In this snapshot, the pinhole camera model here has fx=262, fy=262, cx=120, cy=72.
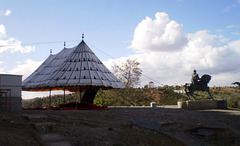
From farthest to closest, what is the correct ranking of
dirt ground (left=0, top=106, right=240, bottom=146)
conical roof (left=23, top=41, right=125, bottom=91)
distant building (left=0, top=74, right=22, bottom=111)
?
conical roof (left=23, top=41, right=125, bottom=91) < distant building (left=0, top=74, right=22, bottom=111) < dirt ground (left=0, top=106, right=240, bottom=146)

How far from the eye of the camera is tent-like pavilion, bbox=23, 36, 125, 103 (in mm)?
20797

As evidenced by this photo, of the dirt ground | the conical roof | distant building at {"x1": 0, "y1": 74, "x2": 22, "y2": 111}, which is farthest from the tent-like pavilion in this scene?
the dirt ground

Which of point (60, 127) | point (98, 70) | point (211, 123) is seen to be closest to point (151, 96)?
point (98, 70)

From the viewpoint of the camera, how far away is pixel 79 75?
21.2 meters

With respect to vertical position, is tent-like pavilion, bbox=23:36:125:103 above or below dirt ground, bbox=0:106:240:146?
above

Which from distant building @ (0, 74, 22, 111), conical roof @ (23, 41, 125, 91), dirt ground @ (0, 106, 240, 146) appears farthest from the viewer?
conical roof @ (23, 41, 125, 91)

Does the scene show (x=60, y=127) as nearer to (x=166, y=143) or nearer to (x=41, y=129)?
(x=41, y=129)

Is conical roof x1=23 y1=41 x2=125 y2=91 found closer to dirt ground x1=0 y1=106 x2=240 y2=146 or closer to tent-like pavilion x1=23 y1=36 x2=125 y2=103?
tent-like pavilion x1=23 y1=36 x2=125 y2=103

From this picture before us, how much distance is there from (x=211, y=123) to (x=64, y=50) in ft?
60.6

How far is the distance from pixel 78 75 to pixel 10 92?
701 centimetres

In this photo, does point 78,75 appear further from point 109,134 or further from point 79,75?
point 109,134

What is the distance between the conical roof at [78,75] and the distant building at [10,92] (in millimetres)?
5515

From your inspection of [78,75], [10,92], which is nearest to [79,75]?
[78,75]

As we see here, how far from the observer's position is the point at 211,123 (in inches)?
606
